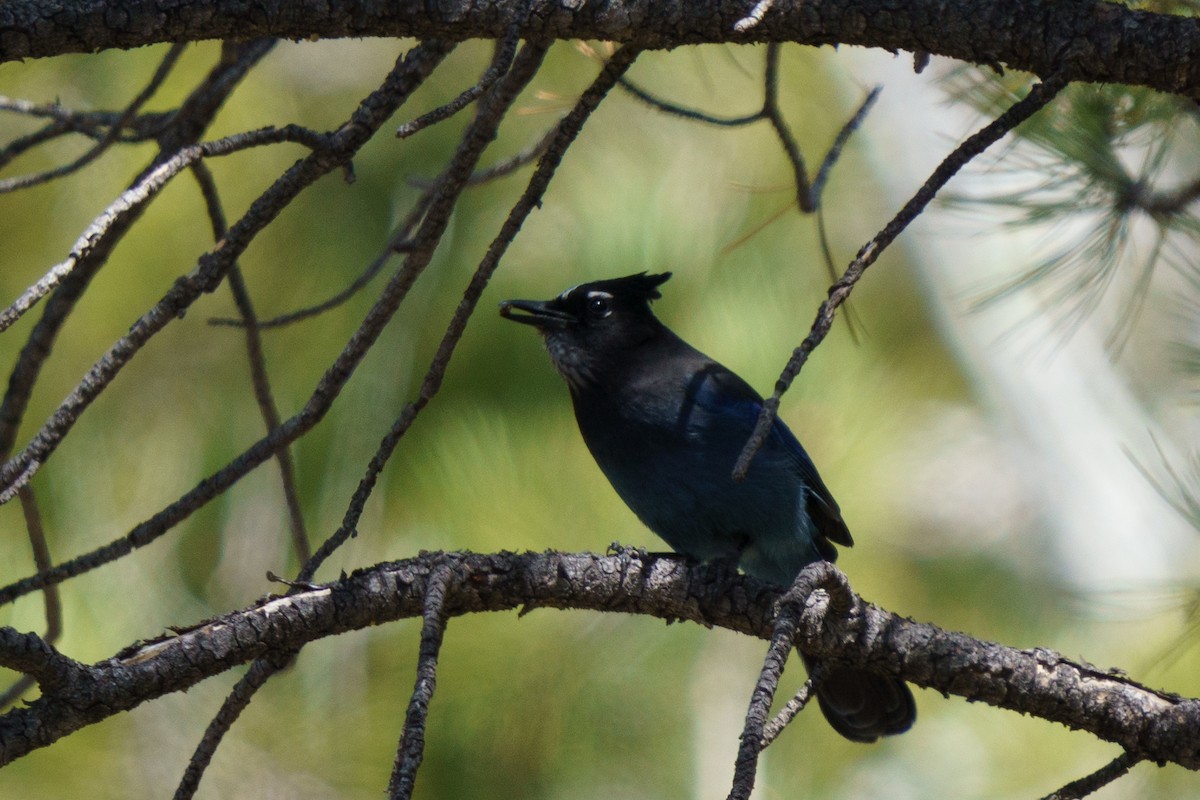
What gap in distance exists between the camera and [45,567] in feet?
7.14

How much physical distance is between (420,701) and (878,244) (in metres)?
0.90

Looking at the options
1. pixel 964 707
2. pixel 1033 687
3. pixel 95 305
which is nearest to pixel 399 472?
pixel 95 305

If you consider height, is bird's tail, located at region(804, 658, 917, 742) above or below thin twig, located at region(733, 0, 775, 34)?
below

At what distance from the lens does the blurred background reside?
3947 millimetres

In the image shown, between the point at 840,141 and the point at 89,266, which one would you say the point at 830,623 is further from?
the point at 89,266

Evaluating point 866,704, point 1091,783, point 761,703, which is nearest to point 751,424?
point 866,704

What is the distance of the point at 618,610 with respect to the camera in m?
2.30

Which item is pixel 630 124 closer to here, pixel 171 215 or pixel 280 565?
pixel 171 215

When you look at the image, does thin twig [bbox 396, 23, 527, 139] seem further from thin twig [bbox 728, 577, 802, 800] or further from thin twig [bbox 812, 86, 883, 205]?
thin twig [bbox 728, 577, 802, 800]

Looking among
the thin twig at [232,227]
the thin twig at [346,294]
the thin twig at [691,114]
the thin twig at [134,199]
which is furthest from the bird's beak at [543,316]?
the thin twig at [134,199]

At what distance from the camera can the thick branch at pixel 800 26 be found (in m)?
1.99

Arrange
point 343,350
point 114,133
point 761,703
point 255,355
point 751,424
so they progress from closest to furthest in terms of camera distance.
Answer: point 761,703, point 343,350, point 114,133, point 255,355, point 751,424

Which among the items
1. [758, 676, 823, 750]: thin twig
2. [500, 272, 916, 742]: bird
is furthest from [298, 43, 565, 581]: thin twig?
[500, 272, 916, 742]: bird

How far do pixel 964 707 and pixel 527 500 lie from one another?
2.16 metres
